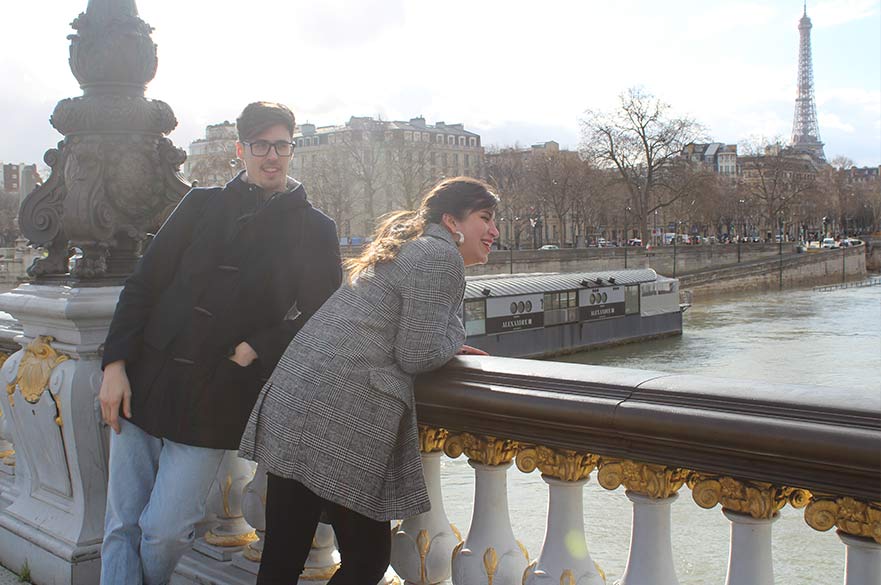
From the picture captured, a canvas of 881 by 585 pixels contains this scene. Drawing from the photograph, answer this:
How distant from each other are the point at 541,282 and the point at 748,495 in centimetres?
A: 2815

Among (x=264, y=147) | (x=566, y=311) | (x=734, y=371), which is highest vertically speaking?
(x=264, y=147)

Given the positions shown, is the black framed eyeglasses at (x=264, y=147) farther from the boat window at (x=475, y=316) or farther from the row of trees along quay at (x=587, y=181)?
the row of trees along quay at (x=587, y=181)

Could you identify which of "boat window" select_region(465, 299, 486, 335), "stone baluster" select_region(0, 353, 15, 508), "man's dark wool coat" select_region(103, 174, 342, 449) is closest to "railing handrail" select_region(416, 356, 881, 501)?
"man's dark wool coat" select_region(103, 174, 342, 449)

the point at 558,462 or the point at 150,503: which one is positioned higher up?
the point at 558,462

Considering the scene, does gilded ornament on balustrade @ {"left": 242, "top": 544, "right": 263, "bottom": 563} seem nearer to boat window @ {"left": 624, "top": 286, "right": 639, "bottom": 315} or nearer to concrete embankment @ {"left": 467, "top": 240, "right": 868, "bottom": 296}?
boat window @ {"left": 624, "top": 286, "right": 639, "bottom": 315}

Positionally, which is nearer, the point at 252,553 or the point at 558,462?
the point at 558,462

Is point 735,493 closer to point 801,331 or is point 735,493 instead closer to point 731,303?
point 801,331

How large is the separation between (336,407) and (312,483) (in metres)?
0.18

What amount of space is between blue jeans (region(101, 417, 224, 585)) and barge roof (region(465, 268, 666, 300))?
23037 mm

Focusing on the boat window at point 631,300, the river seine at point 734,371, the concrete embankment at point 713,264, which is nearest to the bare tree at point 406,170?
the concrete embankment at point 713,264

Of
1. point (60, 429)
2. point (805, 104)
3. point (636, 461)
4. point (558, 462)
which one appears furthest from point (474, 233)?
point (805, 104)

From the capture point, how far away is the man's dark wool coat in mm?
2373

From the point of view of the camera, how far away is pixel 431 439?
2.40 meters

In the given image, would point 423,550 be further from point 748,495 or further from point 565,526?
point 748,495
